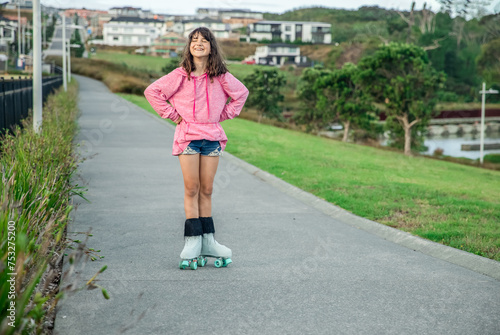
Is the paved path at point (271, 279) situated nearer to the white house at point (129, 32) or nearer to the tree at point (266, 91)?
the tree at point (266, 91)

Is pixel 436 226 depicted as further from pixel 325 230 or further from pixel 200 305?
pixel 200 305

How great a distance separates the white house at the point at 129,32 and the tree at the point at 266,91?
3878 inches

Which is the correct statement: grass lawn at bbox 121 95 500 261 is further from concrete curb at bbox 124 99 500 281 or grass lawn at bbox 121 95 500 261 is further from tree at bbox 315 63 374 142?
tree at bbox 315 63 374 142

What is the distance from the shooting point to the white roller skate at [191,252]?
5391mm

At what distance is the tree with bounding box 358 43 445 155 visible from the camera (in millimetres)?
42031

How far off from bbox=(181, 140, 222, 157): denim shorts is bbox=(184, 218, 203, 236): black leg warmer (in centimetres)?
61

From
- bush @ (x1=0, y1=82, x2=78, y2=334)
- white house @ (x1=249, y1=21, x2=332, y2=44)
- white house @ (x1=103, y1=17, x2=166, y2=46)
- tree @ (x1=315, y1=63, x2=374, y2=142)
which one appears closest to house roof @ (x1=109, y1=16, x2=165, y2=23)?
white house @ (x1=103, y1=17, x2=166, y2=46)

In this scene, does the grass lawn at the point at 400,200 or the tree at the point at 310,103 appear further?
the tree at the point at 310,103

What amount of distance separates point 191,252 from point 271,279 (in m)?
0.76

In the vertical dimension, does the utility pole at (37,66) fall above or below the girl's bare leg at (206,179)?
above

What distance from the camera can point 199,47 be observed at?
5305 mm

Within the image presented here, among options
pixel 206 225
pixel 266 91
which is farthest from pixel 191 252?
pixel 266 91

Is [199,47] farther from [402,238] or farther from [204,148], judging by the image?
[402,238]

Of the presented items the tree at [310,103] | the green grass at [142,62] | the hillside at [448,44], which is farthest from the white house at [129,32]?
the tree at [310,103]
